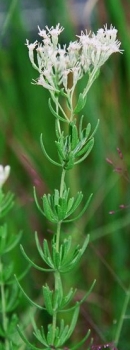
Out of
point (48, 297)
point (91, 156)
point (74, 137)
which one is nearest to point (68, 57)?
point (74, 137)

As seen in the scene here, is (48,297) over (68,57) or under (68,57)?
under

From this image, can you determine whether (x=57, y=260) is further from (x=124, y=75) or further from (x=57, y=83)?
→ (x=124, y=75)

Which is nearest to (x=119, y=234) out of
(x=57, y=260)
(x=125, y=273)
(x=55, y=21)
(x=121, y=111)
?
(x=125, y=273)

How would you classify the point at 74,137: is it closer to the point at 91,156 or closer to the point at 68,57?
the point at 68,57

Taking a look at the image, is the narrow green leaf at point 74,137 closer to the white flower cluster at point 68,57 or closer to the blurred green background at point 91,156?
the white flower cluster at point 68,57

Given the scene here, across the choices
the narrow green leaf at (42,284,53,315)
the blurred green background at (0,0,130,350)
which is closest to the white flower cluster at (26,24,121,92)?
the narrow green leaf at (42,284,53,315)

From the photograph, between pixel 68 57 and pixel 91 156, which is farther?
pixel 91 156

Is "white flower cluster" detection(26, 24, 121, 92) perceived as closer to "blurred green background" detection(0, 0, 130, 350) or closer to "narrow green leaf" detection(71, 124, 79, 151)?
"narrow green leaf" detection(71, 124, 79, 151)

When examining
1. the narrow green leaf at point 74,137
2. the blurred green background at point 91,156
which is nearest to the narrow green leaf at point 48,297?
the narrow green leaf at point 74,137
